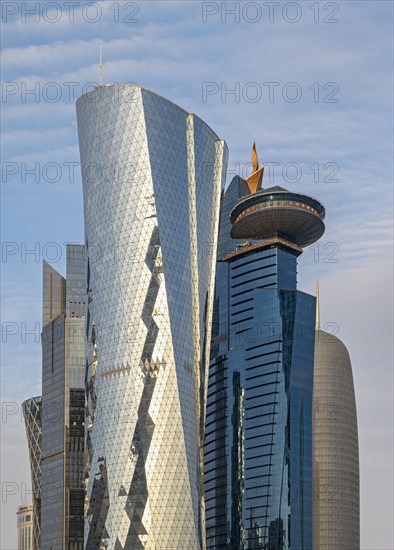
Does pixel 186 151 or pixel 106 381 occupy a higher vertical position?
pixel 186 151

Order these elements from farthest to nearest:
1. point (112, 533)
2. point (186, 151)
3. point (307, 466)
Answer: point (307, 466) → point (186, 151) → point (112, 533)

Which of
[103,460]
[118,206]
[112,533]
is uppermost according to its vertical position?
[118,206]

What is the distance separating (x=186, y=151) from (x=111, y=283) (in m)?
20.0

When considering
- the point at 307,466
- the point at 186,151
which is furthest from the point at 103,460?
the point at 307,466

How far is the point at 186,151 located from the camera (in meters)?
142

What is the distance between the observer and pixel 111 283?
449ft

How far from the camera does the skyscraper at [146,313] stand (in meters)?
131

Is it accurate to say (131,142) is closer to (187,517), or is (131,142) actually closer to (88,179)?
(88,179)

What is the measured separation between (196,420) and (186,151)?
113 ft

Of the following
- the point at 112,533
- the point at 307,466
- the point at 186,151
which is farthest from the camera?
the point at 307,466

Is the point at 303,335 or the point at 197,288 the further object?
the point at 303,335

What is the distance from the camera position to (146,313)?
440 feet

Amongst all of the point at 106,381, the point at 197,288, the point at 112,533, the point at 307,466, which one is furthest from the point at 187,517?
the point at 307,466

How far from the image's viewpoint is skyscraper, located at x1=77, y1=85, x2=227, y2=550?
13138cm
